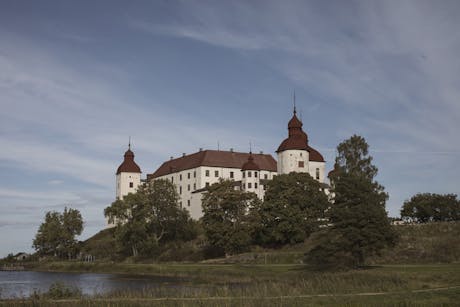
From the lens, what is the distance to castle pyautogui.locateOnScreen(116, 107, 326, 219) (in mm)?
93625

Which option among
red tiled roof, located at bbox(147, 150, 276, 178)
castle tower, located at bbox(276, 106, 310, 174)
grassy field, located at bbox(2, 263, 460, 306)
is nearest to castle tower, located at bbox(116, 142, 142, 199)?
red tiled roof, located at bbox(147, 150, 276, 178)

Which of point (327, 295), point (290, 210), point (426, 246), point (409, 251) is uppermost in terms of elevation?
point (290, 210)

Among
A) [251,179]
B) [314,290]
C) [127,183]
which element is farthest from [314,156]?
[314,290]

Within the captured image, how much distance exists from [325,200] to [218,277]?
31262 mm

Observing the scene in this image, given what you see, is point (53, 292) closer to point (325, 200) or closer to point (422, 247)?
point (422, 247)

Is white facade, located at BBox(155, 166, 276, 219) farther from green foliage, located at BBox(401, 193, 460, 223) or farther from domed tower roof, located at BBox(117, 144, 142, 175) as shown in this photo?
green foliage, located at BBox(401, 193, 460, 223)

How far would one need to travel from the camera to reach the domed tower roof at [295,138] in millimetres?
93250

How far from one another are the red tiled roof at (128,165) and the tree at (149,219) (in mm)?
35825

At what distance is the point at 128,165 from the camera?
12712cm

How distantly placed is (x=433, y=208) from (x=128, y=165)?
2658 inches

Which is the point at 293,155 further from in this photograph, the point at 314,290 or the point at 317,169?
the point at 314,290

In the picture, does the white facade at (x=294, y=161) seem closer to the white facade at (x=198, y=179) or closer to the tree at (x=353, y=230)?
the white facade at (x=198, y=179)

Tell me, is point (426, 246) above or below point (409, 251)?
above

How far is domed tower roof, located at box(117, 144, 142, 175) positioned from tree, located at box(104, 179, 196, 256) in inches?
1410
